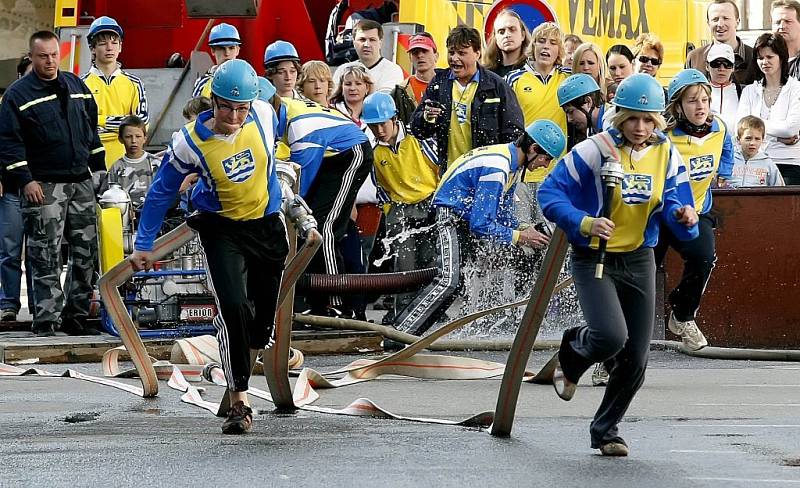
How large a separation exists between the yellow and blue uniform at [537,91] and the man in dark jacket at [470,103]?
0.36m

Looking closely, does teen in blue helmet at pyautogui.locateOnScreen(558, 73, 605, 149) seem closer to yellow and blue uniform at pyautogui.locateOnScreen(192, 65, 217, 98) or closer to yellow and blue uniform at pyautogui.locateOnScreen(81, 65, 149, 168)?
yellow and blue uniform at pyautogui.locateOnScreen(192, 65, 217, 98)

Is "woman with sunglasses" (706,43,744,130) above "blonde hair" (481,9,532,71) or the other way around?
the other way around

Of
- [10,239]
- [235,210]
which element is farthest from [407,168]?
[235,210]

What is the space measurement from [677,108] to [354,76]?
3812mm

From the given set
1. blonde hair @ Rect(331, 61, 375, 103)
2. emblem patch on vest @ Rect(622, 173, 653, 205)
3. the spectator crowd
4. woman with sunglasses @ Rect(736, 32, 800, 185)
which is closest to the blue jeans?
the spectator crowd

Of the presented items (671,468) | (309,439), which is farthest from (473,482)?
(309,439)

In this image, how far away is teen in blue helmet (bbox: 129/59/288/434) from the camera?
8.52 metres

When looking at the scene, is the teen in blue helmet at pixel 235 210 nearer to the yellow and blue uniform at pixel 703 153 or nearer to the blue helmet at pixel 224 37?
the yellow and blue uniform at pixel 703 153

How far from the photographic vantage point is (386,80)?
1504 cm

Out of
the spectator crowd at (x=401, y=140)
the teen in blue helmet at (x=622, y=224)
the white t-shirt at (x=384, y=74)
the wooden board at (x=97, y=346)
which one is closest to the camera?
the teen in blue helmet at (x=622, y=224)

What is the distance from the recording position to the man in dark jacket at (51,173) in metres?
13.4

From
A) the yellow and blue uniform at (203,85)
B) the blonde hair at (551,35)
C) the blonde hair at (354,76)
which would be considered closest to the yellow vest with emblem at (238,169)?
the blonde hair at (551,35)

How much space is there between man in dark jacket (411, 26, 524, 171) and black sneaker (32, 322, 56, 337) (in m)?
3.10

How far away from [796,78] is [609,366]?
21.6ft
